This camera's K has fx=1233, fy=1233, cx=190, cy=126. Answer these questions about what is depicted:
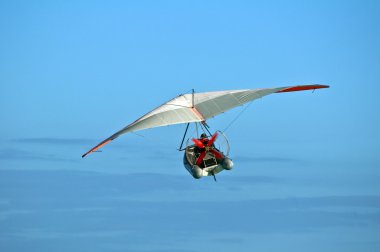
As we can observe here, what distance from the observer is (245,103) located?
75312mm

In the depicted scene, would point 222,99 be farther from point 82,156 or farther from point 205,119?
point 82,156

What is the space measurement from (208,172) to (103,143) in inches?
253

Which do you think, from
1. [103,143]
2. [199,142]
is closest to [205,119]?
[199,142]

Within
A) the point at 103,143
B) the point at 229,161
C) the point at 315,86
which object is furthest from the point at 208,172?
the point at 315,86

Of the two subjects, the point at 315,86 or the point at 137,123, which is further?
the point at 315,86

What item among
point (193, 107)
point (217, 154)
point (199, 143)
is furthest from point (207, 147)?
point (193, 107)

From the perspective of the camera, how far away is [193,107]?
247 ft

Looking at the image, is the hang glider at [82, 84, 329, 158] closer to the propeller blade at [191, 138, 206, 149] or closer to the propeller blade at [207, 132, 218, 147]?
the propeller blade at [191, 138, 206, 149]

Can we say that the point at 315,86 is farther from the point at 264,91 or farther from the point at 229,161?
the point at 229,161

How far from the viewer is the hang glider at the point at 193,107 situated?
7275 centimetres

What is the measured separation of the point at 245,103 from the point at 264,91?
2101 millimetres

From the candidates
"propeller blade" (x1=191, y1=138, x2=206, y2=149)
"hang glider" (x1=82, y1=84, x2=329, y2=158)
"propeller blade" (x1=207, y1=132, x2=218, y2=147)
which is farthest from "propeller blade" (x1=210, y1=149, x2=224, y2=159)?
"hang glider" (x1=82, y1=84, x2=329, y2=158)

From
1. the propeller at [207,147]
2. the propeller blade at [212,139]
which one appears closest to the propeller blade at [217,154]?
the propeller at [207,147]

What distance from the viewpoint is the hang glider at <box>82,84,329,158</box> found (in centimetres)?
7275
